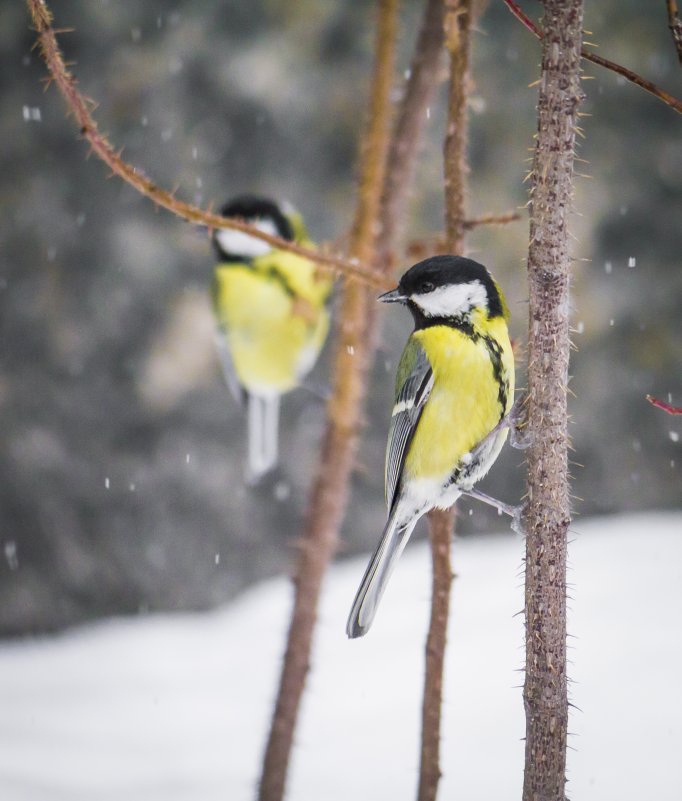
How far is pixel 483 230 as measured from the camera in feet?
11.8

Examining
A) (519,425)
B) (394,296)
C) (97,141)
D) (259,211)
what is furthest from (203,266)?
(519,425)

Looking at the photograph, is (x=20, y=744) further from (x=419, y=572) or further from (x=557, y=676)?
(x=557, y=676)

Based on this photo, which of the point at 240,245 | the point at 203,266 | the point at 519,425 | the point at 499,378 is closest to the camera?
the point at 519,425

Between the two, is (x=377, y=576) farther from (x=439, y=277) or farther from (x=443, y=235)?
(x=443, y=235)

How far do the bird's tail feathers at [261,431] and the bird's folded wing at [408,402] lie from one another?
165 centimetres

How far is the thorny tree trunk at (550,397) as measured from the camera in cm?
76

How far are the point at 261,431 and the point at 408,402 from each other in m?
1.74

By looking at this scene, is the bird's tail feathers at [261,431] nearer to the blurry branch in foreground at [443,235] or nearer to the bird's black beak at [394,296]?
the blurry branch in foreground at [443,235]

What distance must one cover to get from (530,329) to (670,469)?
3210mm

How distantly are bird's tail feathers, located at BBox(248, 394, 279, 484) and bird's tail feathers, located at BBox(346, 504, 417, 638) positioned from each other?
5.77 ft

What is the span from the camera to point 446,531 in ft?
3.78

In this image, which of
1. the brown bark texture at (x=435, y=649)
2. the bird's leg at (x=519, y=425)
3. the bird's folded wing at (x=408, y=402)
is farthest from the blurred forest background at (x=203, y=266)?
the bird's leg at (x=519, y=425)

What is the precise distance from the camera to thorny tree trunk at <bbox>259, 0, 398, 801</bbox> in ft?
4.39

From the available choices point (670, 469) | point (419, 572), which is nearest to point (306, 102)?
point (419, 572)
